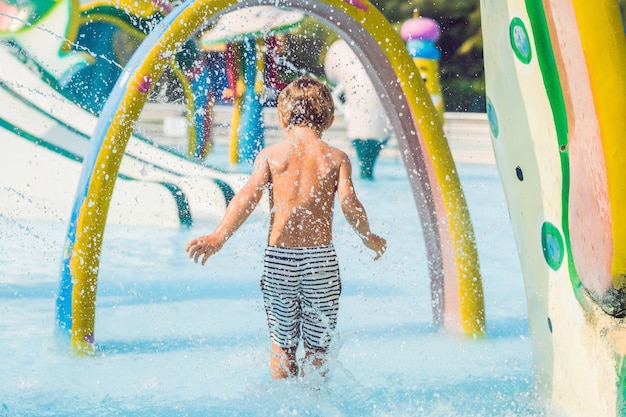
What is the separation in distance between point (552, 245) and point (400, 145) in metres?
1.45

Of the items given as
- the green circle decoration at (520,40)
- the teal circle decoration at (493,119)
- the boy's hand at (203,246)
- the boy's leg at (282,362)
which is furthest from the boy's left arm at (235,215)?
the green circle decoration at (520,40)

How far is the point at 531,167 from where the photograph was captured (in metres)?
2.73

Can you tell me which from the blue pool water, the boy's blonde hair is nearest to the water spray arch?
the blue pool water

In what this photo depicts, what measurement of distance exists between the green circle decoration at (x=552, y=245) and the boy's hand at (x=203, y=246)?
103cm

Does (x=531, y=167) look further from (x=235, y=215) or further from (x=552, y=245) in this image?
(x=235, y=215)

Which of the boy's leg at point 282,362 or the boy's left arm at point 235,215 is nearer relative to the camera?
the boy's left arm at point 235,215

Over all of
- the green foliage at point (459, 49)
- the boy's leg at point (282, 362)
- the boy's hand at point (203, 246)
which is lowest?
the boy's leg at point (282, 362)

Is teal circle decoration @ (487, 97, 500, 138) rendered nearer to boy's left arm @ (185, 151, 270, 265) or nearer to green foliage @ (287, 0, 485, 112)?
boy's left arm @ (185, 151, 270, 265)

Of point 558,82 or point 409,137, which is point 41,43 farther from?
point 558,82

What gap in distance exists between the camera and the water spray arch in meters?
3.50

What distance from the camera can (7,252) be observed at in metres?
6.04

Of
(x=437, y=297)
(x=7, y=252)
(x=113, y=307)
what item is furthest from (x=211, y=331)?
(x=7, y=252)

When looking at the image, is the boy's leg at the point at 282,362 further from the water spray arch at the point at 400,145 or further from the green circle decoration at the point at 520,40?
the green circle decoration at the point at 520,40

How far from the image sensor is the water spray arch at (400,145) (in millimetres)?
3504
